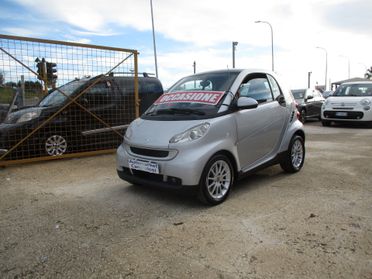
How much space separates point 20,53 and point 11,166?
2.05 m

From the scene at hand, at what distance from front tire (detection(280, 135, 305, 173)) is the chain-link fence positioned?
3665 millimetres

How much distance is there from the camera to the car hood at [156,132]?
13.2 feet

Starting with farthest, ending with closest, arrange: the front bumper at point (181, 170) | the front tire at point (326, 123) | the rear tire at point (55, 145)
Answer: the front tire at point (326, 123), the rear tire at point (55, 145), the front bumper at point (181, 170)

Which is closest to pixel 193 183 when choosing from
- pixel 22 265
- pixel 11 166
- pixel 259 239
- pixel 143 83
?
pixel 259 239

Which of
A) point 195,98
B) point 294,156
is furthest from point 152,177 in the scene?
point 294,156

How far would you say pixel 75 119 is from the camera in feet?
23.2

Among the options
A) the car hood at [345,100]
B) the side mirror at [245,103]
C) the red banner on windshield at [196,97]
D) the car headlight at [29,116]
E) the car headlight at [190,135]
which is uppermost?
the car hood at [345,100]

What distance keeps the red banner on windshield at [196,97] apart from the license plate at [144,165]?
1.00m

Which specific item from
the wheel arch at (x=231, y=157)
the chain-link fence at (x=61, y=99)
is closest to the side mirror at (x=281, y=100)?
the wheel arch at (x=231, y=157)

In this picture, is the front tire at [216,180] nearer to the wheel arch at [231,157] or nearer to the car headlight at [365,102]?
the wheel arch at [231,157]

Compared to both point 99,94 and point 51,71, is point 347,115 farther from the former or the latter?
point 51,71


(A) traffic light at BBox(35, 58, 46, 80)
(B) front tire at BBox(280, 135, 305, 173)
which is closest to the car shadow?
(B) front tire at BBox(280, 135, 305, 173)

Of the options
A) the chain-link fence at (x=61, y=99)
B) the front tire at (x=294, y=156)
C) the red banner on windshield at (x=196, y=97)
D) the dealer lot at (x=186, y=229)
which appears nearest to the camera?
the dealer lot at (x=186, y=229)

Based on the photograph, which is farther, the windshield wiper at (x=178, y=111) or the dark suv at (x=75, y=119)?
the dark suv at (x=75, y=119)
